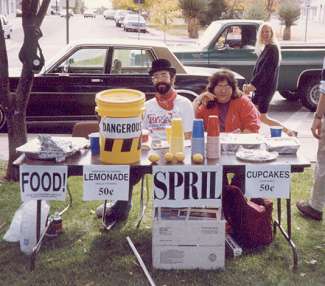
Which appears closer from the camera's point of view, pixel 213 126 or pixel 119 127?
pixel 119 127

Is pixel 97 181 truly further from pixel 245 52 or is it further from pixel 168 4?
pixel 168 4

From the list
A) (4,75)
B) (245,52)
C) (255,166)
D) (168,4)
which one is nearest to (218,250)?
(255,166)

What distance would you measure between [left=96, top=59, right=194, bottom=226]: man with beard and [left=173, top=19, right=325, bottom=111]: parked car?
221 inches

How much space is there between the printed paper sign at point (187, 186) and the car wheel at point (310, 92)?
763cm

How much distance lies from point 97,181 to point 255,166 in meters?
1.10

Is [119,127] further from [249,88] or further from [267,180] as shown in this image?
[249,88]

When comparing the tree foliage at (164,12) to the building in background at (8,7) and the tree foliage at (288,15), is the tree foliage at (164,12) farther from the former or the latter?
the building in background at (8,7)

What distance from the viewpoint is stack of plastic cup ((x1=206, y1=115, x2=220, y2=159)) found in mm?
3953

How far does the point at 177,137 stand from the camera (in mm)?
3971

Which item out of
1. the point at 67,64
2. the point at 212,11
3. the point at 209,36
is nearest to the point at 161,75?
the point at 67,64

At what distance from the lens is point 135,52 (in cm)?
855

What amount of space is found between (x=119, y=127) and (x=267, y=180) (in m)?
1.11

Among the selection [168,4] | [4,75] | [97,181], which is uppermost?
[168,4]

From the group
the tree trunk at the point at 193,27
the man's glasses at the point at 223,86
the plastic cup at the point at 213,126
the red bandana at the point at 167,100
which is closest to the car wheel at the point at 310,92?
the man's glasses at the point at 223,86
